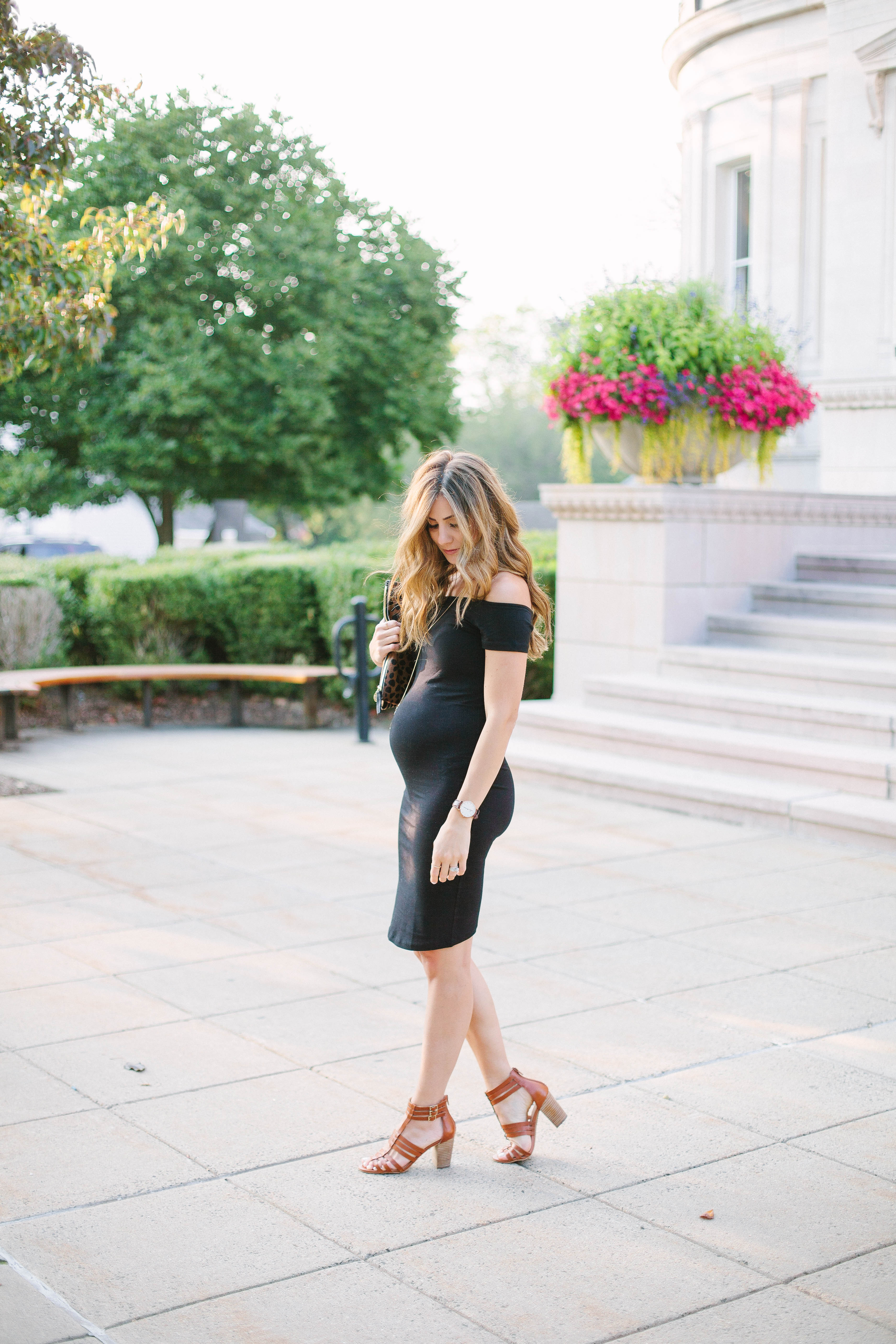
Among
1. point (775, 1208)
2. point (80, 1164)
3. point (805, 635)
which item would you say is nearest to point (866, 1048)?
point (775, 1208)

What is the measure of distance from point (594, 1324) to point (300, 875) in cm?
426

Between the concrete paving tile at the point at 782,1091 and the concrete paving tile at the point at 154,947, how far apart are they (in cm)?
213

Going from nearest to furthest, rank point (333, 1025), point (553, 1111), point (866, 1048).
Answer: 1. point (553, 1111)
2. point (866, 1048)
3. point (333, 1025)

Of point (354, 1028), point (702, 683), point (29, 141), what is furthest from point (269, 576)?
point (354, 1028)

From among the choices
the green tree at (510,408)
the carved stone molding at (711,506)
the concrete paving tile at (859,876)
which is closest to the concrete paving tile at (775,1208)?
the concrete paving tile at (859,876)

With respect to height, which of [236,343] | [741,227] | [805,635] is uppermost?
[741,227]

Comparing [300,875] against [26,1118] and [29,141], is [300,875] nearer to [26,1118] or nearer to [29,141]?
[26,1118]

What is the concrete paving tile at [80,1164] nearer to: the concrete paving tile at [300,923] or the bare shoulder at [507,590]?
the bare shoulder at [507,590]

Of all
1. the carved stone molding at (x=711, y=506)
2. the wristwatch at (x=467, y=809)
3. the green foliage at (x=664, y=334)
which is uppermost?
the green foliage at (x=664, y=334)

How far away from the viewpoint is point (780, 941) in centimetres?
595

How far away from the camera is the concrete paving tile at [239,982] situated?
515 centimetres

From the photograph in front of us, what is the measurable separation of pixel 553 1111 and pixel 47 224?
6343 mm

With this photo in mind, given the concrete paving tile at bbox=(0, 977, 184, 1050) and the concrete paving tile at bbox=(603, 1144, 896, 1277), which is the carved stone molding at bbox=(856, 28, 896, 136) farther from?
the concrete paving tile at bbox=(603, 1144, 896, 1277)

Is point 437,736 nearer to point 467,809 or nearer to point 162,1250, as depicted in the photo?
point 467,809
